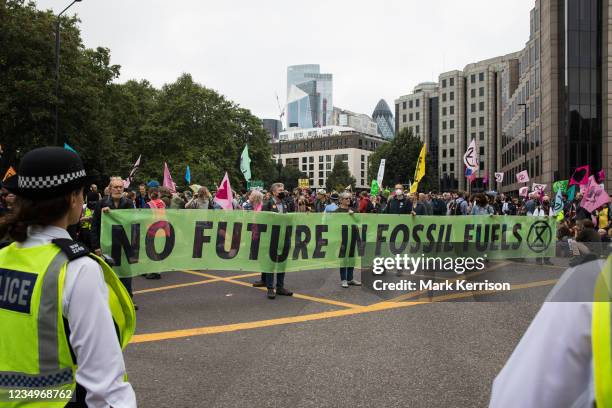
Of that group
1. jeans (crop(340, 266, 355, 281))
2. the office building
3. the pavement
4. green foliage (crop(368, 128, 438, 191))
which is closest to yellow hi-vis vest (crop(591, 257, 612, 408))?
the pavement

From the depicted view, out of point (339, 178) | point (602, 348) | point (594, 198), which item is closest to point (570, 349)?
point (602, 348)

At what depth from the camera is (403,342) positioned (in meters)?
5.86

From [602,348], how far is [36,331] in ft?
5.12

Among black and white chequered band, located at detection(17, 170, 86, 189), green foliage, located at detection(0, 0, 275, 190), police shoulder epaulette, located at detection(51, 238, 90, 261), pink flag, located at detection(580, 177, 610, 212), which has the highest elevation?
green foliage, located at detection(0, 0, 275, 190)

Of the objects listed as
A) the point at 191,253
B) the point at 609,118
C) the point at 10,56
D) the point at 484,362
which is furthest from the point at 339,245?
the point at 609,118

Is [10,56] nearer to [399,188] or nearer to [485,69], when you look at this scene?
[399,188]

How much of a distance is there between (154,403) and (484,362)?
3.16m

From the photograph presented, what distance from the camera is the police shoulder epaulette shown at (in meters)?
1.63

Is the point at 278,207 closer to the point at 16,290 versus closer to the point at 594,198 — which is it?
the point at 16,290

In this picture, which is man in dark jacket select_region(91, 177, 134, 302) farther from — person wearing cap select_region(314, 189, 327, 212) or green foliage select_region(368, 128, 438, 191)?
green foliage select_region(368, 128, 438, 191)

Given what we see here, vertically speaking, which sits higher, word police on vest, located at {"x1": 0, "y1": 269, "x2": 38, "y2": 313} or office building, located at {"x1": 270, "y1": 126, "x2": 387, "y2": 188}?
office building, located at {"x1": 270, "y1": 126, "x2": 387, "y2": 188}

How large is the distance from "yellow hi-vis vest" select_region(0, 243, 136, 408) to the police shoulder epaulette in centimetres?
2

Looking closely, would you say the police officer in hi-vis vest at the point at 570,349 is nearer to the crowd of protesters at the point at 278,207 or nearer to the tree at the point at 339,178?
the crowd of protesters at the point at 278,207

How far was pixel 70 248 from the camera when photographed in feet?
5.42
